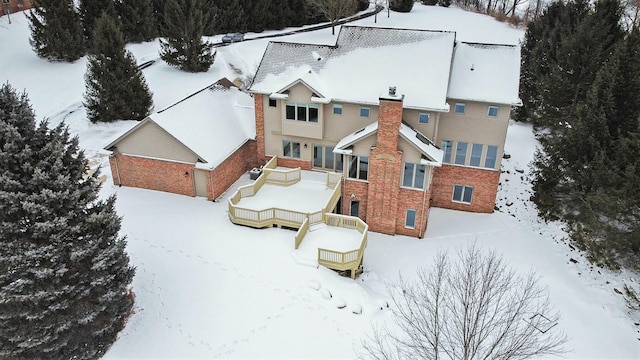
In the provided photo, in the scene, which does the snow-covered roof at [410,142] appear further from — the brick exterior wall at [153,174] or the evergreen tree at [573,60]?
the evergreen tree at [573,60]

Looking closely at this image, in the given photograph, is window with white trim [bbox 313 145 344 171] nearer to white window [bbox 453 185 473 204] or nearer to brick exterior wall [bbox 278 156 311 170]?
brick exterior wall [bbox 278 156 311 170]

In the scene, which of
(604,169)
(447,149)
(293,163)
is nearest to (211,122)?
(293,163)

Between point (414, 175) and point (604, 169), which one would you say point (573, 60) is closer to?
point (604, 169)

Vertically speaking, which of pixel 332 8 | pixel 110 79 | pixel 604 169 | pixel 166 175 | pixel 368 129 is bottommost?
pixel 166 175

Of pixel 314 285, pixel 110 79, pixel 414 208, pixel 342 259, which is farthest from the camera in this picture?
pixel 110 79

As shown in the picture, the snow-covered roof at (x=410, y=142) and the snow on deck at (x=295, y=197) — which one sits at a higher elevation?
the snow-covered roof at (x=410, y=142)

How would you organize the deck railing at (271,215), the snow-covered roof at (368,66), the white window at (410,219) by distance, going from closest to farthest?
the deck railing at (271,215)
the white window at (410,219)
the snow-covered roof at (368,66)

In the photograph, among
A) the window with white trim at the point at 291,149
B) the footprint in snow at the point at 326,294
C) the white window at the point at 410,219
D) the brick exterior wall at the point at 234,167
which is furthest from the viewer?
the window with white trim at the point at 291,149

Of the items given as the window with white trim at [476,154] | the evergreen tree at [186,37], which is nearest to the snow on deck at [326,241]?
the window with white trim at [476,154]
